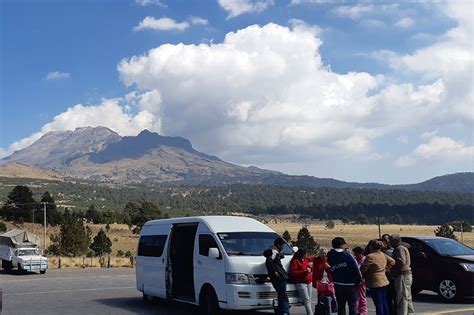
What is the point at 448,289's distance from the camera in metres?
15.1

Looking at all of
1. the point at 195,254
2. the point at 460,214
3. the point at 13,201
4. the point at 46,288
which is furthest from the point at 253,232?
the point at 460,214

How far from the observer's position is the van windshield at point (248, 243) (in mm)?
12664

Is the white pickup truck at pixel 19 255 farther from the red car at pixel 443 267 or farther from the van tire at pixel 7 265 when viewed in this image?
the red car at pixel 443 267

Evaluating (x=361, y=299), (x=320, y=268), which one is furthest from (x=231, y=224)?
(x=361, y=299)

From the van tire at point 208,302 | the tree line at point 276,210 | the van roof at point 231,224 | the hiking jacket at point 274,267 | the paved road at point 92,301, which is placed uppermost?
the tree line at point 276,210

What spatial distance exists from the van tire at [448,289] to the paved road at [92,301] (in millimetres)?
297

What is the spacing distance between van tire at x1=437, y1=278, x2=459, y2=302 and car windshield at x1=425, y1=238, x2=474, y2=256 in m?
0.75

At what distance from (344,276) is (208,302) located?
3.48 meters

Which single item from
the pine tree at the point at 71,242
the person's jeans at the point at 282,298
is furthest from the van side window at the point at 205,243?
the pine tree at the point at 71,242

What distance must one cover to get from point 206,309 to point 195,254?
1.28 meters

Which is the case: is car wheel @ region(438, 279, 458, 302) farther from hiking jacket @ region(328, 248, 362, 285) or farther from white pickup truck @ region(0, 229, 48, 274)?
white pickup truck @ region(0, 229, 48, 274)

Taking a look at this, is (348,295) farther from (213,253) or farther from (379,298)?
(213,253)

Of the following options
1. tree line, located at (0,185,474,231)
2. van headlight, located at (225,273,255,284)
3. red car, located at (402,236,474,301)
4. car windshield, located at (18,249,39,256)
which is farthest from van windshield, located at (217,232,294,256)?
tree line, located at (0,185,474,231)

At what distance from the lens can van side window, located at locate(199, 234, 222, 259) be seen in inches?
512
